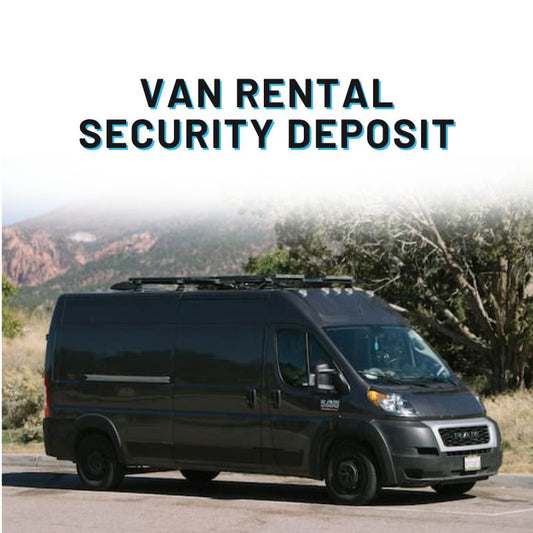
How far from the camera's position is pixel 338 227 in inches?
1056

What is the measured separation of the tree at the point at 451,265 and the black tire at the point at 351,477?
10774 millimetres

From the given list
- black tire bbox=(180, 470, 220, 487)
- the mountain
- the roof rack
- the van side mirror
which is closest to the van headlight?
the van side mirror

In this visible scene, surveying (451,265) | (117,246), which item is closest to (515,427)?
(451,265)

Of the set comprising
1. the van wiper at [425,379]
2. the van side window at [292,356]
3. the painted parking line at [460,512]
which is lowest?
the painted parking line at [460,512]

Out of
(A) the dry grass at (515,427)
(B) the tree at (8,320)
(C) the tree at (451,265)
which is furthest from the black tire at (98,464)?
(B) the tree at (8,320)

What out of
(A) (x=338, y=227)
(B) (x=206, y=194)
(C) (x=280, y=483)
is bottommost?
Answer: (C) (x=280, y=483)

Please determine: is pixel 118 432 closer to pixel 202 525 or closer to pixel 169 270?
pixel 202 525

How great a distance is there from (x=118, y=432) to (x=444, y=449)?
4.31 metres

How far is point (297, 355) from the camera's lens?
14922 millimetres

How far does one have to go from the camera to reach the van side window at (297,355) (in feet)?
48.4

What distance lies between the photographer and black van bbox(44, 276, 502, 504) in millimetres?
14156

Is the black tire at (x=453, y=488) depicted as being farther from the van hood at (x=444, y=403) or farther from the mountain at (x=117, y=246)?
the mountain at (x=117, y=246)

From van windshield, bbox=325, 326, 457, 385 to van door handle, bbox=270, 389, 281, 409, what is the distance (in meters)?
0.87

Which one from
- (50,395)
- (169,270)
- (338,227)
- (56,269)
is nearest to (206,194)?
(56,269)
